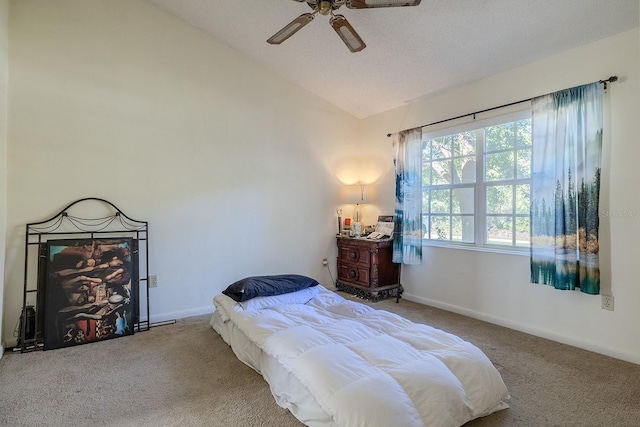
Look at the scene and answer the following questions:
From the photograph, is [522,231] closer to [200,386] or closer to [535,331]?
[535,331]

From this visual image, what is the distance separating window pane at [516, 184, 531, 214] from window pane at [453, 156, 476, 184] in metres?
0.50

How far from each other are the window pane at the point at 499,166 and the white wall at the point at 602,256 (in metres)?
0.54

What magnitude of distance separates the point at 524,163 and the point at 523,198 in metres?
0.35

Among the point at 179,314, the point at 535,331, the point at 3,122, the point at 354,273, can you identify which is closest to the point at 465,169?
the point at 535,331

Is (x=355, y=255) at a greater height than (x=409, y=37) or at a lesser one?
lesser

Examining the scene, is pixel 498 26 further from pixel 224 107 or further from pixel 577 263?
pixel 224 107

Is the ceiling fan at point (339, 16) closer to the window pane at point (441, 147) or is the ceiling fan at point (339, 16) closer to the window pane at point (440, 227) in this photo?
the window pane at point (441, 147)

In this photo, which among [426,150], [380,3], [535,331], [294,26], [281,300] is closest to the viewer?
[380,3]

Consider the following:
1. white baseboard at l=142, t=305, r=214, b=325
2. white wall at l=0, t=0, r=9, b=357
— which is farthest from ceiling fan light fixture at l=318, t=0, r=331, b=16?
white baseboard at l=142, t=305, r=214, b=325

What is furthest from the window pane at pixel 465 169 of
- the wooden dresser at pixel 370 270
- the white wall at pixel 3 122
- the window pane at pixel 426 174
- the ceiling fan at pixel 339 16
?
the white wall at pixel 3 122

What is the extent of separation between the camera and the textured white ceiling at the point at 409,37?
8.52ft

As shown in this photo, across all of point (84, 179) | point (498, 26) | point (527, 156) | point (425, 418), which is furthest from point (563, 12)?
point (84, 179)

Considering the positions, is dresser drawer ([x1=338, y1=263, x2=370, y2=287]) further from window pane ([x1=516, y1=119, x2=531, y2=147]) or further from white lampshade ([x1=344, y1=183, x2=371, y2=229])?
window pane ([x1=516, y1=119, x2=531, y2=147])

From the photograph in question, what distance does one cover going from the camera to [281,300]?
303 cm
